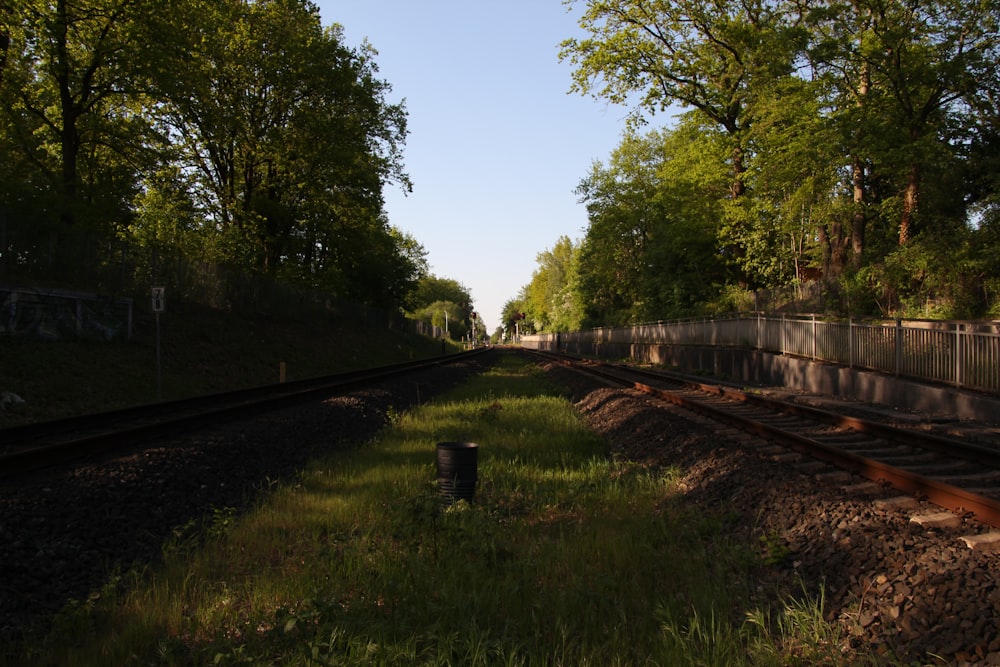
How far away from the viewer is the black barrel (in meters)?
6.81

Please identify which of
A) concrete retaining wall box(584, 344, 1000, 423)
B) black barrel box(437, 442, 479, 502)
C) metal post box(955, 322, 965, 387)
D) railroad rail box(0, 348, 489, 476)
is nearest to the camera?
black barrel box(437, 442, 479, 502)

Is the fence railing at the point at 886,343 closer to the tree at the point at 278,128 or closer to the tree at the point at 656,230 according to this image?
the tree at the point at 656,230

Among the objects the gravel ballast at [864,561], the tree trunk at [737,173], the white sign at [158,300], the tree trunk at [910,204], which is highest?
the tree trunk at [737,173]

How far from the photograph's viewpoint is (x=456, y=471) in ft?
22.4

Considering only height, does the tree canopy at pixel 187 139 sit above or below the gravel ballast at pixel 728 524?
above

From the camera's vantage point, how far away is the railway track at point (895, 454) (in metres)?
5.48

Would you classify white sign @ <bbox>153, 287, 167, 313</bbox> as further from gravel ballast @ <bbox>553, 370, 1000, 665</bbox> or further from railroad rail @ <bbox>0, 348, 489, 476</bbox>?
gravel ballast @ <bbox>553, 370, 1000, 665</bbox>

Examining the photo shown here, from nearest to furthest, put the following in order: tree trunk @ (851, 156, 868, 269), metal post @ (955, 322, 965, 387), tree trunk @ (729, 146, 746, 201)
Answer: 1. metal post @ (955, 322, 965, 387)
2. tree trunk @ (851, 156, 868, 269)
3. tree trunk @ (729, 146, 746, 201)

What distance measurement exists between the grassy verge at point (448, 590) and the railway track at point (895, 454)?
1.86 meters

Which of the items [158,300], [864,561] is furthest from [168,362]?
[864,561]

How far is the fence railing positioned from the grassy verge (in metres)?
8.19

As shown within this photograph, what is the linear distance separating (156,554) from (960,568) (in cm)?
616

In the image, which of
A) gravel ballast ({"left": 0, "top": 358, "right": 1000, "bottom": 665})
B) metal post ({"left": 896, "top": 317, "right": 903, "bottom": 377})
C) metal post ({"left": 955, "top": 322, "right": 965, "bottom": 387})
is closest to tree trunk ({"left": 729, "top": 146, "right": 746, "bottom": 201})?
metal post ({"left": 896, "top": 317, "right": 903, "bottom": 377})

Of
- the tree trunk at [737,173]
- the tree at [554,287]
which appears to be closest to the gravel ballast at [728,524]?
the tree trunk at [737,173]
